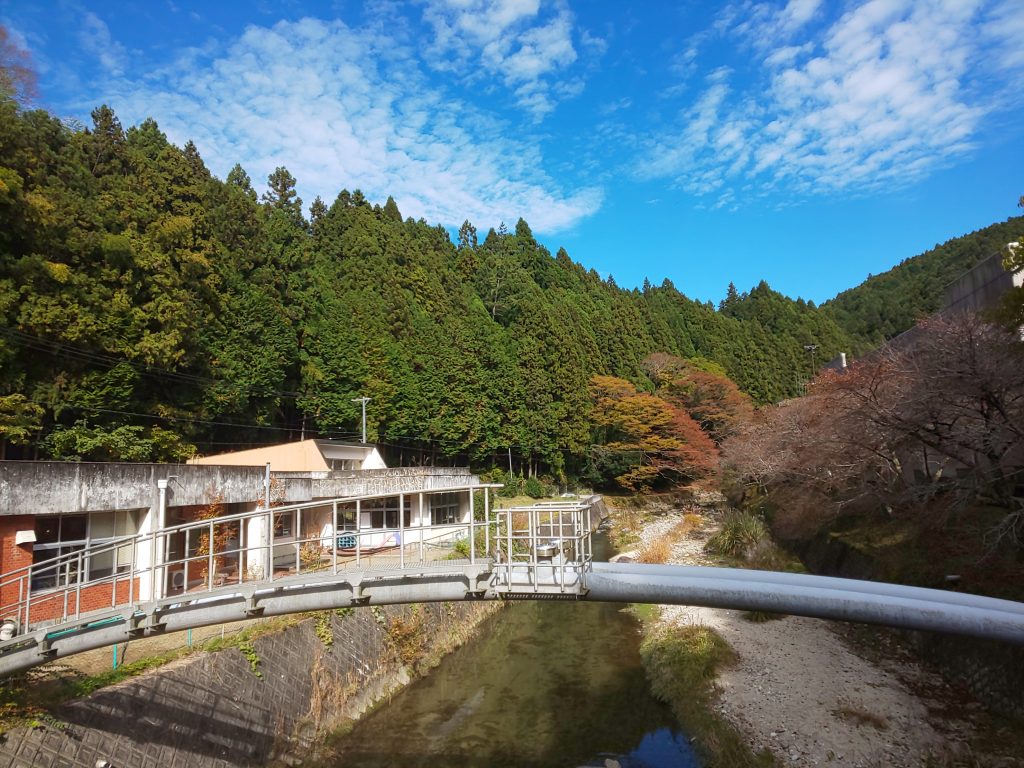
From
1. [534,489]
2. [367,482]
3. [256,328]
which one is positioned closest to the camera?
[367,482]

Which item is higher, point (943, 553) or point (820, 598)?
point (820, 598)

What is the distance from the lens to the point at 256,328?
31531mm

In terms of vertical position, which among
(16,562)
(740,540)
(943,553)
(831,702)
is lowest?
(831,702)

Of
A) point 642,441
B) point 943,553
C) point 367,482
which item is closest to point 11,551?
point 367,482

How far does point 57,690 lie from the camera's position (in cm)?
877

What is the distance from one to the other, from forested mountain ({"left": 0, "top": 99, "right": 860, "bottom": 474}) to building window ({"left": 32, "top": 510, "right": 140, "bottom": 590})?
886 centimetres

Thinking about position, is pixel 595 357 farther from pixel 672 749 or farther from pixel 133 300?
pixel 672 749

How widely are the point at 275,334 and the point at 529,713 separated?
25.1 m

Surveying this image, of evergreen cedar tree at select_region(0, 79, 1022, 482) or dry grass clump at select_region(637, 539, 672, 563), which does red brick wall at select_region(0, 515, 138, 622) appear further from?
dry grass clump at select_region(637, 539, 672, 563)

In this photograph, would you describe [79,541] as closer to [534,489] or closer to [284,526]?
[284,526]

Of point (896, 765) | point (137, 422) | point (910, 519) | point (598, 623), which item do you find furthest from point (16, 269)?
point (910, 519)

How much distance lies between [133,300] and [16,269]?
491 centimetres

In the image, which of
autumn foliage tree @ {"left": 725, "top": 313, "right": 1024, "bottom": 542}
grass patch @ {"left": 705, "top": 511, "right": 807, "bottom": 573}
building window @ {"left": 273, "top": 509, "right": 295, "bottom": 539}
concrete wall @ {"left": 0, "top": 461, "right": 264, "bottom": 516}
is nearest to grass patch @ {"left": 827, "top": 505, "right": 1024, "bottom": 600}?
autumn foliage tree @ {"left": 725, "top": 313, "right": 1024, "bottom": 542}

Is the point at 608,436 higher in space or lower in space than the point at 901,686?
higher
